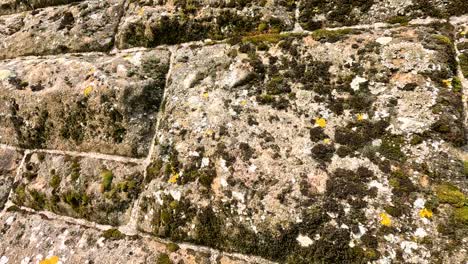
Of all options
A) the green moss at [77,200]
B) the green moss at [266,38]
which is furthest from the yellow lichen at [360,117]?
the green moss at [77,200]

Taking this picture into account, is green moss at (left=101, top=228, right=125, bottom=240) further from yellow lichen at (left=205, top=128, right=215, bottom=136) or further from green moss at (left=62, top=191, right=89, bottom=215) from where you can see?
yellow lichen at (left=205, top=128, right=215, bottom=136)

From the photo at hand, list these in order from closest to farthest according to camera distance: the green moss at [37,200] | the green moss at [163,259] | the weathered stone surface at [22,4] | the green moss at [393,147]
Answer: the green moss at [393,147]
the green moss at [163,259]
the green moss at [37,200]
the weathered stone surface at [22,4]

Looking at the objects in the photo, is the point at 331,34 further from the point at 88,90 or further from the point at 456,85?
the point at 88,90

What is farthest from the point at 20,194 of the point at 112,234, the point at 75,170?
the point at 112,234

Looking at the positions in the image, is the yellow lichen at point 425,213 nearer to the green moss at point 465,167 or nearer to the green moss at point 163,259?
the green moss at point 465,167

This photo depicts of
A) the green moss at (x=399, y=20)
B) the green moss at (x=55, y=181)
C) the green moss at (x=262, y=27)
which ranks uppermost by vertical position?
the green moss at (x=399, y=20)

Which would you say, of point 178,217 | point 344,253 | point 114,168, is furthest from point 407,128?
point 114,168
